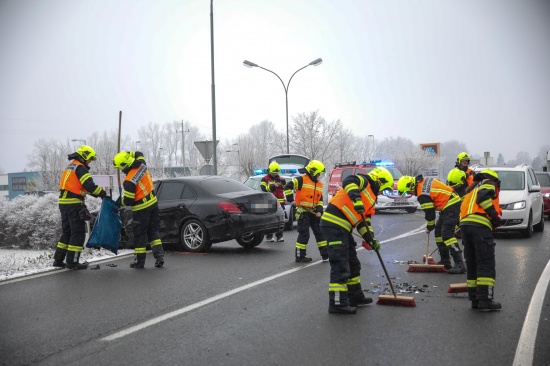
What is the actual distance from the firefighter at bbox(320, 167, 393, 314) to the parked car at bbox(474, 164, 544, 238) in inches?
281

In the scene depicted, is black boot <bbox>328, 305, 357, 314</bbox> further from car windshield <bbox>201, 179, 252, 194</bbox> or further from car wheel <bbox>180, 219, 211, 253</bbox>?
car windshield <bbox>201, 179, 252, 194</bbox>

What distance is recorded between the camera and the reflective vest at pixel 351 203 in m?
6.92

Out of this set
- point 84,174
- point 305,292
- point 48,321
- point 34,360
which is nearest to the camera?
point 34,360

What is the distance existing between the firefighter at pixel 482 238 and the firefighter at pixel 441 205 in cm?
252

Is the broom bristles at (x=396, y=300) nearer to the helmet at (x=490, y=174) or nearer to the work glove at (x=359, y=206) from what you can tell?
the work glove at (x=359, y=206)

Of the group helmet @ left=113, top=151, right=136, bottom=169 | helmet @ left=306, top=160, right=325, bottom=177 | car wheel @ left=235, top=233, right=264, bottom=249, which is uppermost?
helmet @ left=113, top=151, right=136, bottom=169

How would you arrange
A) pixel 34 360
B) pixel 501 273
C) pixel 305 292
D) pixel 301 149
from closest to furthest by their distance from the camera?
pixel 34 360, pixel 305 292, pixel 501 273, pixel 301 149

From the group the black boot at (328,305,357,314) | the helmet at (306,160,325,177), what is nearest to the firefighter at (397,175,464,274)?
the helmet at (306,160,325,177)

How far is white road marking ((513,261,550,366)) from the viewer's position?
16.1 feet

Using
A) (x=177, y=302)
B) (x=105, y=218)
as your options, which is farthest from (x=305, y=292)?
(x=105, y=218)

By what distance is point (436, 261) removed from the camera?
10922 millimetres

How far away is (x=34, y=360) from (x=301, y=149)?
60.2m

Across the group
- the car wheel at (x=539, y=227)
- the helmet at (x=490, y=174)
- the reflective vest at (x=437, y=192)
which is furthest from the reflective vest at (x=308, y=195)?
the car wheel at (x=539, y=227)

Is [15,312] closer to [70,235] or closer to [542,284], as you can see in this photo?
[70,235]
